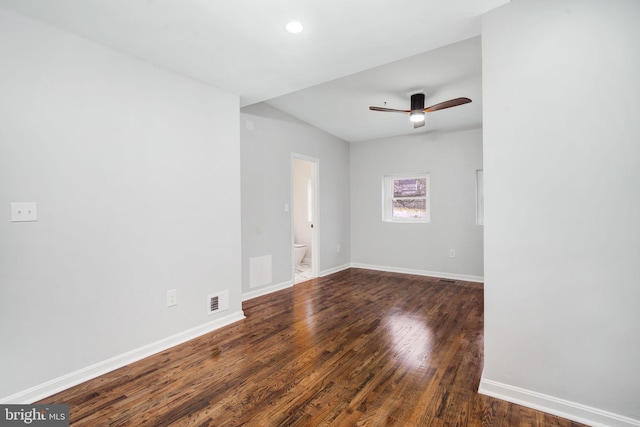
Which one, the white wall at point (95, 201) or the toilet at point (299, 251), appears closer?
the white wall at point (95, 201)

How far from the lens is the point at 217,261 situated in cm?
314

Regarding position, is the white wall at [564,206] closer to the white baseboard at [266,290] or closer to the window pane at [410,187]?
the white baseboard at [266,290]

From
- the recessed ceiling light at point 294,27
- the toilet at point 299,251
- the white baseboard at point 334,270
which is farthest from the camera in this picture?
the toilet at point 299,251

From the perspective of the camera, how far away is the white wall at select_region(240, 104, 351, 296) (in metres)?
4.13

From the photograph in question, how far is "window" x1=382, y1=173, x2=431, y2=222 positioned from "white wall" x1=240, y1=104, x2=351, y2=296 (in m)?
1.11

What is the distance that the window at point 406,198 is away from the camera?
566 centimetres

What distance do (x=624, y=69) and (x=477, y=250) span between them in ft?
12.6

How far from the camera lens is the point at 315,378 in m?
2.15

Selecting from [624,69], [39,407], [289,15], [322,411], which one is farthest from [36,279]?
[624,69]

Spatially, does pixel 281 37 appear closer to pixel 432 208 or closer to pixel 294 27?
pixel 294 27

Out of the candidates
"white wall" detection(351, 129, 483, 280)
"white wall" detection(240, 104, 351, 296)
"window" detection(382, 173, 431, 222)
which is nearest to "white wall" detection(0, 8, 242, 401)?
"white wall" detection(240, 104, 351, 296)

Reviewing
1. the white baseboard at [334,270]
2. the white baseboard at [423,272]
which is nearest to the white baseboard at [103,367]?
the white baseboard at [334,270]

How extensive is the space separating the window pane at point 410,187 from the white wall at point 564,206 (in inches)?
149

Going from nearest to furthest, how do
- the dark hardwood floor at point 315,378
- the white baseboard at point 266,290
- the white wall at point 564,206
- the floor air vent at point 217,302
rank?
the white wall at point 564,206
the dark hardwood floor at point 315,378
the floor air vent at point 217,302
the white baseboard at point 266,290
